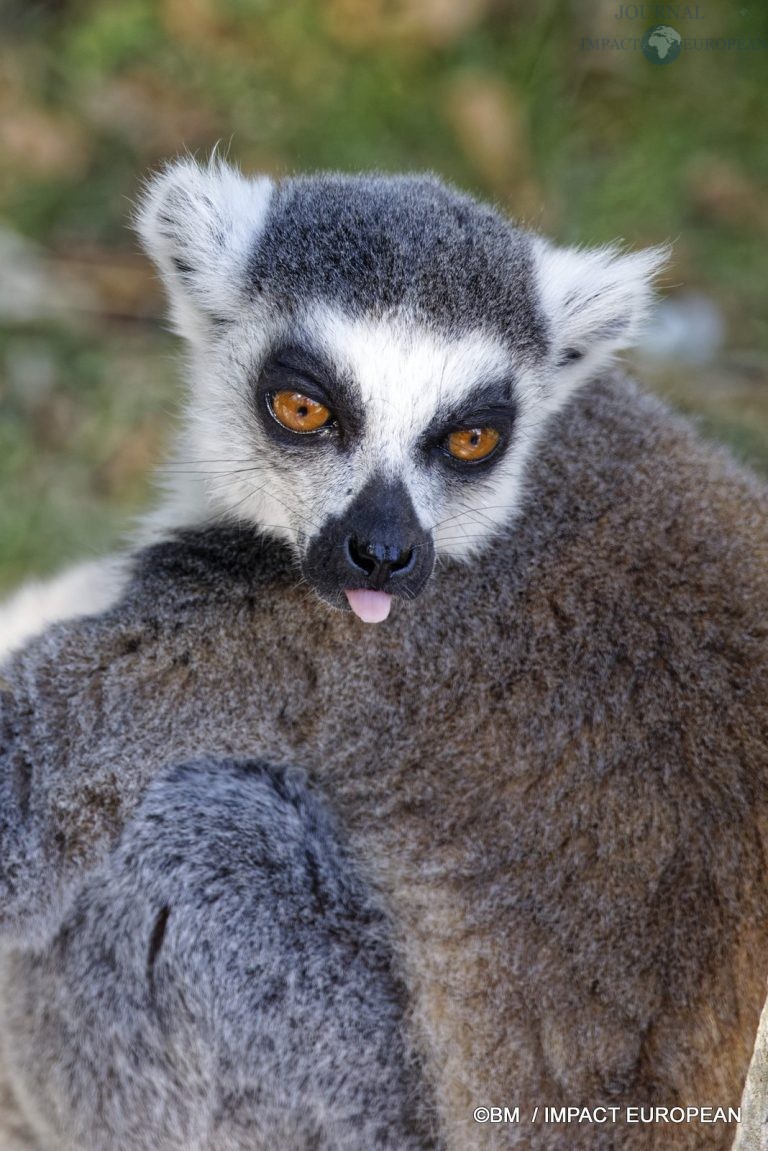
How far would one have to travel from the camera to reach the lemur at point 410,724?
328 centimetres

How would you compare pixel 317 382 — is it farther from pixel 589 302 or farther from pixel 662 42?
pixel 662 42

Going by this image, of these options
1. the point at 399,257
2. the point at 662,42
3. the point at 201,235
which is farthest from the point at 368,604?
the point at 662,42

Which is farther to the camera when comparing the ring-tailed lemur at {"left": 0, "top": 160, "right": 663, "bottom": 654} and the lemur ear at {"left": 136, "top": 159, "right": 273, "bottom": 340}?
the lemur ear at {"left": 136, "top": 159, "right": 273, "bottom": 340}

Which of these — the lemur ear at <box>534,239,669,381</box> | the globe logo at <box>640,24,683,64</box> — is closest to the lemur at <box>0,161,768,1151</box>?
the lemur ear at <box>534,239,669,381</box>

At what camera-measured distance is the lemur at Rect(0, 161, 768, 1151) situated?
3.28m

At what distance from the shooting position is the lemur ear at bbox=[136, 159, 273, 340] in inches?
142

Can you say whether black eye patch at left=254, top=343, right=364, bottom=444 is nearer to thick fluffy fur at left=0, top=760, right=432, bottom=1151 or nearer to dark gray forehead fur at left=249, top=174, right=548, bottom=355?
dark gray forehead fur at left=249, top=174, right=548, bottom=355

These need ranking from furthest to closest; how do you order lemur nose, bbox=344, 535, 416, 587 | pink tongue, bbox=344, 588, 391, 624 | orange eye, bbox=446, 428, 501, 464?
orange eye, bbox=446, 428, 501, 464 → pink tongue, bbox=344, 588, 391, 624 → lemur nose, bbox=344, 535, 416, 587

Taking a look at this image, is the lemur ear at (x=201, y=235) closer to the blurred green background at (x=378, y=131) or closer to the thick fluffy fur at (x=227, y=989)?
the thick fluffy fur at (x=227, y=989)

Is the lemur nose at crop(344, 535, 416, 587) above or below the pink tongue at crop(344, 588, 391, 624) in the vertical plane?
above

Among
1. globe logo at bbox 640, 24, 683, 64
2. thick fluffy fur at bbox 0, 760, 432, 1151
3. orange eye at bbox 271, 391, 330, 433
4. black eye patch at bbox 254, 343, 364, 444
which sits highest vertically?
globe logo at bbox 640, 24, 683, 64

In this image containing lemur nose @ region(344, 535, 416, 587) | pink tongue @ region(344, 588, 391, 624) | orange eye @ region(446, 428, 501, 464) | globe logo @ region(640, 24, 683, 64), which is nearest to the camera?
lemur nose @ region(344, 535, 416, 587)

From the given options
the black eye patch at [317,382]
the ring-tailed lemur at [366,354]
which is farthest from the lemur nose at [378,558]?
the black eye patch at [317,382]

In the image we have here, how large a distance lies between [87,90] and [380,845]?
5.72m
